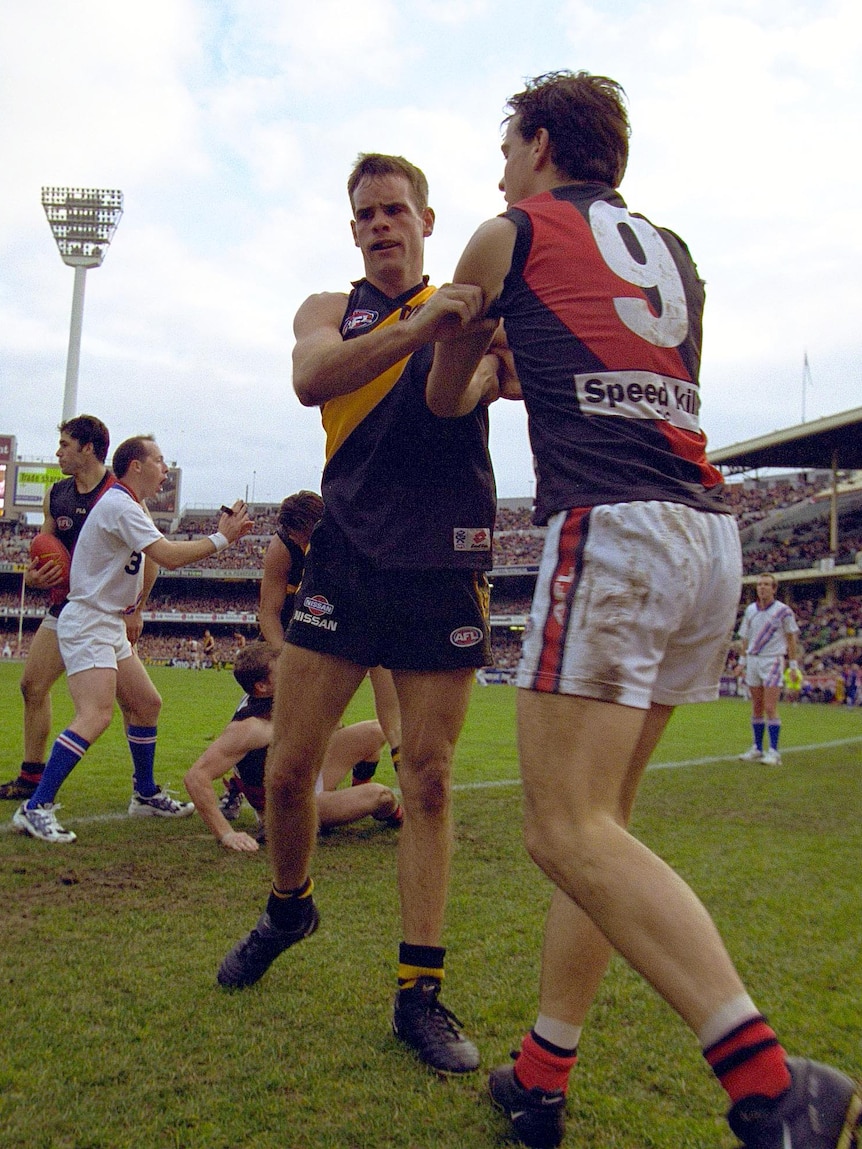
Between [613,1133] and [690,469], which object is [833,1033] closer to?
[613,1133]

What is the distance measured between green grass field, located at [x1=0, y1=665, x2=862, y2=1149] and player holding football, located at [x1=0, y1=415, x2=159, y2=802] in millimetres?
570

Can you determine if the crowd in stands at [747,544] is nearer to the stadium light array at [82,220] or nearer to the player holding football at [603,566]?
the stadium light array at [82,220]

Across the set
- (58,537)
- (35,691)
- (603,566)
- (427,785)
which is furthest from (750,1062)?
(35,691)

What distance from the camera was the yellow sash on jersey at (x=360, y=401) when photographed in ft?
9.61

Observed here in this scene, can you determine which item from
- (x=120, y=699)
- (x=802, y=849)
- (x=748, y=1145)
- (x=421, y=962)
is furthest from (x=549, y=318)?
(x=120, y=699)

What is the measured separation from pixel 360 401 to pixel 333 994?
1.83m

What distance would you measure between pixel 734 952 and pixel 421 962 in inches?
52.9

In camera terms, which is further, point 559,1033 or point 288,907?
point 288,907

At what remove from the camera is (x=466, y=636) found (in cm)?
287

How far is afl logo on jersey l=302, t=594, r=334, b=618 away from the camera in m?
2.85

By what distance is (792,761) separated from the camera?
35.2 ft

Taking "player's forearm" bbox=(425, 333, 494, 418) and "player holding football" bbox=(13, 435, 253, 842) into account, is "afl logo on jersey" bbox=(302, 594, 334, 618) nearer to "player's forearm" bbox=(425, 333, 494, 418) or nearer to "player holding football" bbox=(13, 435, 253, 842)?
"player's forearm" bbox=(425, 333, 494, 418)

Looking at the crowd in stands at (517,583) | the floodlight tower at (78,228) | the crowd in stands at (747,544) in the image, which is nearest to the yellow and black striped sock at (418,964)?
the crowd in stands at (517,583)

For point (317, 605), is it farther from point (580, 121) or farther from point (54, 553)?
point (54, 553)
